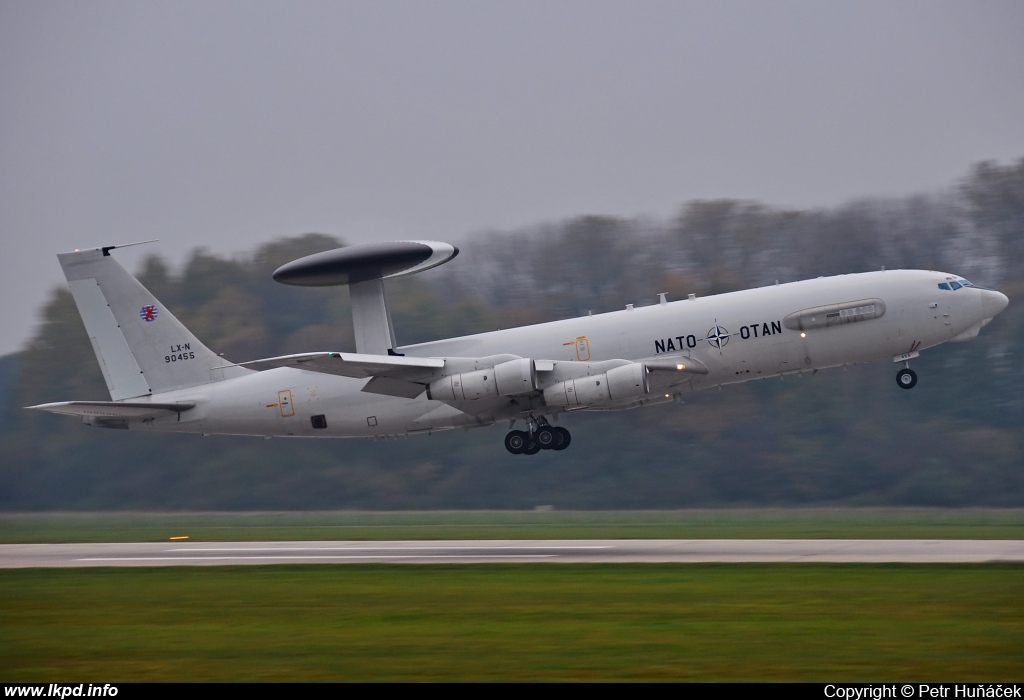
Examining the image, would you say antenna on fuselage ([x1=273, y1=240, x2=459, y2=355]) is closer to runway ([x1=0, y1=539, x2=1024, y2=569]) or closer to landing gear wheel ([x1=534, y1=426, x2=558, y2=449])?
landing gear wheel ([x1=534, y1=426, x2=558, y2=449])

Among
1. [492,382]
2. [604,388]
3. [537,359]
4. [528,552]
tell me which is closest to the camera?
[604,388]

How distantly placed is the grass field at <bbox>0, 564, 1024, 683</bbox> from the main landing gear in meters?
6.46

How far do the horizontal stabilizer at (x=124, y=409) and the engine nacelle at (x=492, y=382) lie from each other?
8.24 metres

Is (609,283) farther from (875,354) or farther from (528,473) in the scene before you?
(875,354)

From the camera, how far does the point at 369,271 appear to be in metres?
28.5

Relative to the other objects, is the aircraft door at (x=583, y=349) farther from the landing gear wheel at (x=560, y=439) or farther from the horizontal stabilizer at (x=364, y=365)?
the horizontal stabilizer at (x=364, y=365)

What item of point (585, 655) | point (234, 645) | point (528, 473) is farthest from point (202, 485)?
point (585, 655)

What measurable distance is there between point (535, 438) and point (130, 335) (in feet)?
42.5

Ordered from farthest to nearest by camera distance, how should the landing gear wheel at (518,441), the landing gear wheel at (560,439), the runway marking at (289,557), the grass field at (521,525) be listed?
1. the grass field at (521,525)
2. the landing gear wheel at (518,441)
3. the landing gear wheel at (560,439)
4. the runway marking at (289,557)

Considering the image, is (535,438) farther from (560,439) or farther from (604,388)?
(604,388)

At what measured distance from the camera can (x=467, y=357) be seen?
29.4m

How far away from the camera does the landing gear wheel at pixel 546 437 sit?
29.8m

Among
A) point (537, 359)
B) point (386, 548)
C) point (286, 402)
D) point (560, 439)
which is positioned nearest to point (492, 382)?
point (537, 359)

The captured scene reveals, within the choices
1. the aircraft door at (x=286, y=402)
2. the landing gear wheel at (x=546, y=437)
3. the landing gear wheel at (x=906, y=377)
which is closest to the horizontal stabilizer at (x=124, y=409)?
the aircraft door at (x=286, y=402)
